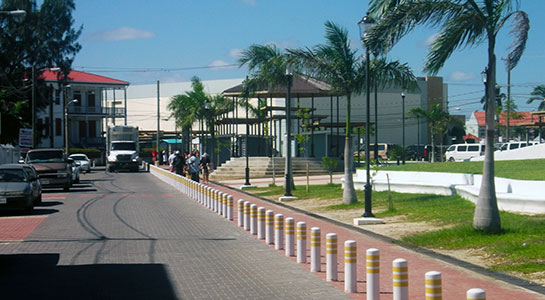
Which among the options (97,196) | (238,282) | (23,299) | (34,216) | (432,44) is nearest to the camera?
(23,299)

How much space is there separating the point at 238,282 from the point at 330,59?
15.2 m

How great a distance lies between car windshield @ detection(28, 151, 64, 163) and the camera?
34.8 meters

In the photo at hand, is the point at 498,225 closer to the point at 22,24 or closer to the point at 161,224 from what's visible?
the point at 161,224

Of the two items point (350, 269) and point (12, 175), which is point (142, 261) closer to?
point (350, 269)

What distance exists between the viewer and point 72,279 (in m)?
10.8

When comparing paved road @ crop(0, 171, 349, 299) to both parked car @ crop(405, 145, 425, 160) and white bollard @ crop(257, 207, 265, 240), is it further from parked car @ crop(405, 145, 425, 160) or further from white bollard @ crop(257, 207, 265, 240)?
parked car @ crop(405, 145, 425, 160)

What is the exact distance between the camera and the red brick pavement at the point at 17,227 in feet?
53.9

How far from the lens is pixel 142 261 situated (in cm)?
1256

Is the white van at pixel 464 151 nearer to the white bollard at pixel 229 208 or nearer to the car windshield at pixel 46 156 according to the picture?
the car windshield at pixel 46 156

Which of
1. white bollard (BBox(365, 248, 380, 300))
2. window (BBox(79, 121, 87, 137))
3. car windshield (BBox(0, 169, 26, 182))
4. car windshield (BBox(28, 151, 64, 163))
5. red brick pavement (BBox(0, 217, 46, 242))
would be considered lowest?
red brick pavement (BBox(0, 217, 46, 242))

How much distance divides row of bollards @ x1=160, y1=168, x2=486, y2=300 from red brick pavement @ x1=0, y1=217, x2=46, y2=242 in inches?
202

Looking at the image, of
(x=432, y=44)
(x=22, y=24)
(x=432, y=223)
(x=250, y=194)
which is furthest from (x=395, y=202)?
(x=22, y=24)

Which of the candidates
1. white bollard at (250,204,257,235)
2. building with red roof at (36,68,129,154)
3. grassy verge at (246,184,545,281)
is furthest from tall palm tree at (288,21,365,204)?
building with red roof at (36,68,129,154)

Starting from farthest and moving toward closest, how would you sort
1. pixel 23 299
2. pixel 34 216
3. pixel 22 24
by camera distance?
pixel 22 24, pixel 34 216, pixel 23 299
